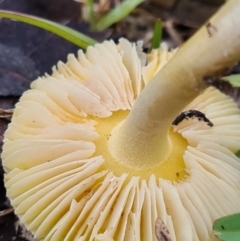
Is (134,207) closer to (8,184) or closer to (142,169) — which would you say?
(142,169)

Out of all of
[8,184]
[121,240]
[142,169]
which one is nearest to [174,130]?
[142,169]

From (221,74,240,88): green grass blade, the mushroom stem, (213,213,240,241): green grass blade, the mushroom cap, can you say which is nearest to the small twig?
(221,74,240,88): green grass blade

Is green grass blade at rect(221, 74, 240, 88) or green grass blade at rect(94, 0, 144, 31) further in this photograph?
green grass blade at rect(94, 0, 144, 31)

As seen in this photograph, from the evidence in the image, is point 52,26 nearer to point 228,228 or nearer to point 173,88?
point 173,88

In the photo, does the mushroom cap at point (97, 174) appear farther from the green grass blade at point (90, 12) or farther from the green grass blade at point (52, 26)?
the green grass blade at point (90, 12)

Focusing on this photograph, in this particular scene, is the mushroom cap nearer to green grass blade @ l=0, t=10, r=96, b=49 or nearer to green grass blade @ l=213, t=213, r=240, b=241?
green grass blade @ l=213, t=213, r=240, b=241

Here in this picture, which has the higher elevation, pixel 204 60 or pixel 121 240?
pixel 204 60
